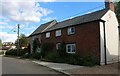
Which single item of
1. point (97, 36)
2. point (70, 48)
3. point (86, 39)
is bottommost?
point (70, 48)

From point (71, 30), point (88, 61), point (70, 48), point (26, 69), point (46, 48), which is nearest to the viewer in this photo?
point (26, 69)

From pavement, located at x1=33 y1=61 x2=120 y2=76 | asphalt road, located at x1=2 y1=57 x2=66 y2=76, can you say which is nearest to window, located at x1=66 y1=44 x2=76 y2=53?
asphalt road, located at x1=2 y1=57 x2=66 y2=76

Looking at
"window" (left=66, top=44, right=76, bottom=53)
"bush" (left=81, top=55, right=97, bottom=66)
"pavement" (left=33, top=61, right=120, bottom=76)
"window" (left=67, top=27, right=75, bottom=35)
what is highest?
"window" (left=67, top=27, right=75, bottom=35)

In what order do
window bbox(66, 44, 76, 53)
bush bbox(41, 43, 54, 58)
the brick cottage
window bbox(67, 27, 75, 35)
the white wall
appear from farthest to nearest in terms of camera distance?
bush bbox(41, 43, 54, 58) → window bbox(67, 27, 75, 35) → window bbox(66, 44, 76, 53) → the white wall → the brick cottage

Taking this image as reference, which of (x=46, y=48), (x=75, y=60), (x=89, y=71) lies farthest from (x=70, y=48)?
(x=89, y=71)

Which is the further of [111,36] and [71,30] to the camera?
[71,30]

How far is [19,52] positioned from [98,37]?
104ft

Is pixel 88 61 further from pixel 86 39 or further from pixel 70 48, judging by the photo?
pixel 70 48

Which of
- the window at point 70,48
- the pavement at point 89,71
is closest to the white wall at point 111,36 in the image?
the window at point 70,48

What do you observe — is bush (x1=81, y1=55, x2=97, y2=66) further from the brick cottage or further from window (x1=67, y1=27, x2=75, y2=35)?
window (x1=67, y1=27, x2=75, y2=35)

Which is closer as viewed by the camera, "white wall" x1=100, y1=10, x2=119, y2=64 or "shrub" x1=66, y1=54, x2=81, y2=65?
"shrub" x1=66, y1=54, x2=81, y2=65

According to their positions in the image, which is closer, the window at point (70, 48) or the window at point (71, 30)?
the window at point (70, 48)

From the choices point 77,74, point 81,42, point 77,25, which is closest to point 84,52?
point 81,42

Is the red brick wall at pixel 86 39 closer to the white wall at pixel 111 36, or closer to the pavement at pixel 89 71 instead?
the white wall at pixel 111 36
